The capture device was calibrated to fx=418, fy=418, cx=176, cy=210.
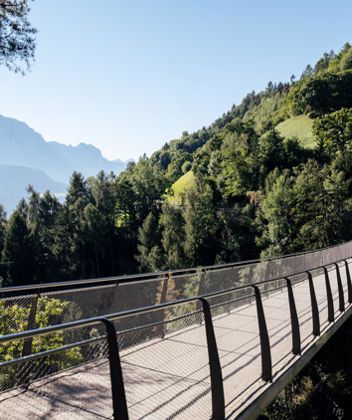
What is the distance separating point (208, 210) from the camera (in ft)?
222

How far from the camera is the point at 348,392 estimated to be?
1469 centimetres

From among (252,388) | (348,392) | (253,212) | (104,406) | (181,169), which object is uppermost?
(181,169)

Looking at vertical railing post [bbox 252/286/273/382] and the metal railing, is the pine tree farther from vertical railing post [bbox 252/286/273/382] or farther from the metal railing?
vertical railing post [bbox 252/286/273/382]

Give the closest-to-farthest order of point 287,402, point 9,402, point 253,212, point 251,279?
point 9,402, point 251,279, point 287,402, point 253,212

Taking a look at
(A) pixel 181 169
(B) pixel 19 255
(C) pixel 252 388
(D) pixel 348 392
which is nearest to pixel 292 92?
(A) pixel 181 169

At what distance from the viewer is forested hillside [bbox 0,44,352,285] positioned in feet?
164

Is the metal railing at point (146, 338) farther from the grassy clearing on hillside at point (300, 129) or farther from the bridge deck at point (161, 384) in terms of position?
the grassy clearing on hillside at point (300, 129)

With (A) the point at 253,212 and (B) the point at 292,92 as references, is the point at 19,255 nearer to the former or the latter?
(A) the point at 253,212

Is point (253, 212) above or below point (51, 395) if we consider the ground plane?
above

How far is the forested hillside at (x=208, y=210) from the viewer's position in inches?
1970

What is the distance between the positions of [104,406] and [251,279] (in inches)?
362

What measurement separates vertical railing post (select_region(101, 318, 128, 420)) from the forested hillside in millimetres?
43658

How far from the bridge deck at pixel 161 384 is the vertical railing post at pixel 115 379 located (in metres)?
0.54

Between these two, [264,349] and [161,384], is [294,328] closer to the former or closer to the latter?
[264,349]
